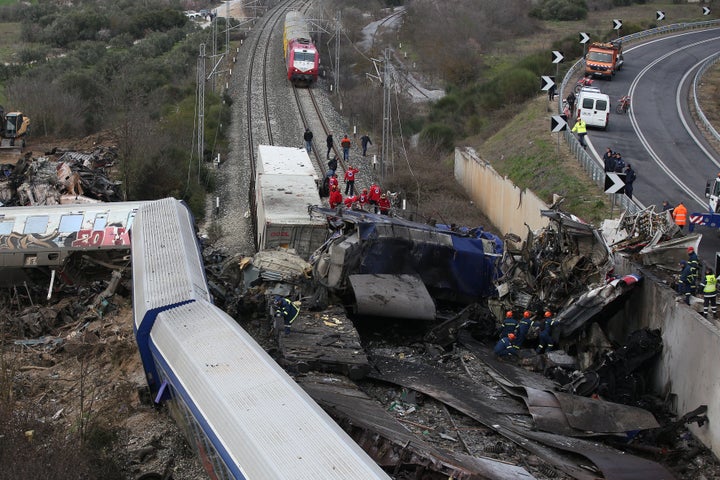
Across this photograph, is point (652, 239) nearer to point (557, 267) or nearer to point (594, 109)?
point (557, 267)

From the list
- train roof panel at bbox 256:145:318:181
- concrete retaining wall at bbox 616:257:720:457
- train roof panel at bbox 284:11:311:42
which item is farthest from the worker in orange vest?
train roof panel at bbox 284:11:311:42

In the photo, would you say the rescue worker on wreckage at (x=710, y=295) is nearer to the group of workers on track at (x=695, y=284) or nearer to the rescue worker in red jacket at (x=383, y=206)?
the group of workers on track at (x=695, y=284)

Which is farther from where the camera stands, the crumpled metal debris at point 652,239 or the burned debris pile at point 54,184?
the burned debris pile at point 54,184

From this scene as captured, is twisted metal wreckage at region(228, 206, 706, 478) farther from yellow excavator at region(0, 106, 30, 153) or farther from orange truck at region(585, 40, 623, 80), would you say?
orange truck at region(585, 40, 623, 80)

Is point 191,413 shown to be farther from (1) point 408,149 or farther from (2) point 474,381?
(1) point 408,149

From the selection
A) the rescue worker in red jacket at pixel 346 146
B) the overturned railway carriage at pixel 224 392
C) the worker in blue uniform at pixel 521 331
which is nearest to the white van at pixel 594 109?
the rescue worker in red jacket at pixel 346 146
